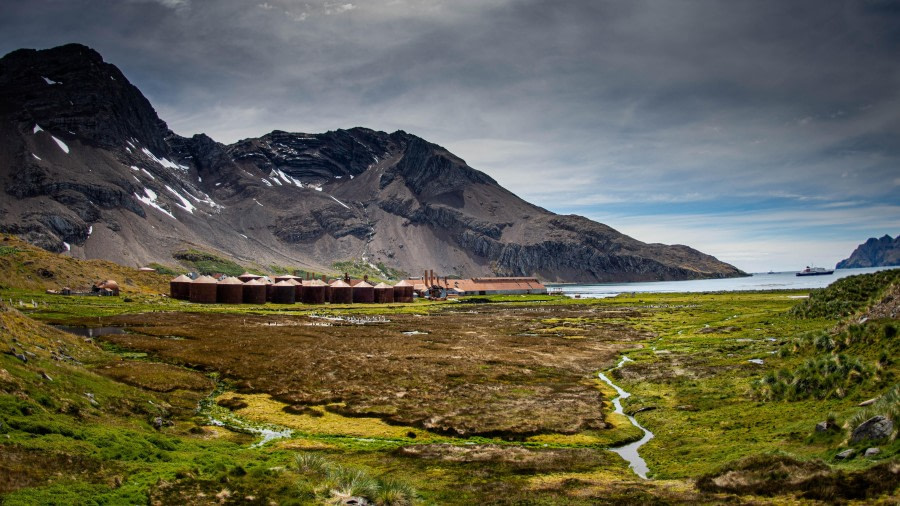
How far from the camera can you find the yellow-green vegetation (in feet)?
59.5

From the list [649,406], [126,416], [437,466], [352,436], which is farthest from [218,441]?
[649,406]

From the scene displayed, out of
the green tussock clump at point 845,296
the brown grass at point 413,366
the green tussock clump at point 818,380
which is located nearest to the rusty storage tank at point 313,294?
the brown grass at point 413,366

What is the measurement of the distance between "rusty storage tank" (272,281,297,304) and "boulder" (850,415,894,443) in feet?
512

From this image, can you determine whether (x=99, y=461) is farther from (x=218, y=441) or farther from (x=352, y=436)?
(x=352, y=436)

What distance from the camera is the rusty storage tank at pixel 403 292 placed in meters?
188

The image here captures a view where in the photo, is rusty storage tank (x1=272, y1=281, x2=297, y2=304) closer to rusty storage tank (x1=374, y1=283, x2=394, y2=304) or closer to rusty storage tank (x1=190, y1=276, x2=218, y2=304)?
rusty storage tank (x1=190, y1=276, x2=218, y2=304)

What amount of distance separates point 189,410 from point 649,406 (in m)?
33.4

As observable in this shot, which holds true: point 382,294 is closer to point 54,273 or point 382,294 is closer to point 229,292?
point 229,292

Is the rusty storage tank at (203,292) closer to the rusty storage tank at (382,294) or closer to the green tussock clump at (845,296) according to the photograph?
the rusty storage tank at (382,294)

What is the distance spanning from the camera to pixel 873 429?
18984mm

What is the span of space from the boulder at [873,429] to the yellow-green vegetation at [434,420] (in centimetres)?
40

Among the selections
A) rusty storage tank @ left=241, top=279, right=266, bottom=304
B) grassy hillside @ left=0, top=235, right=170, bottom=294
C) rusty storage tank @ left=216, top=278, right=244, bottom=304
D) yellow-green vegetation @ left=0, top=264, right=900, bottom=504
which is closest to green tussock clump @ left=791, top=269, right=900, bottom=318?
yellow-green vegetation @ left=0, top=264, right=900, bottom=504

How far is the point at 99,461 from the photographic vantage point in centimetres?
1875

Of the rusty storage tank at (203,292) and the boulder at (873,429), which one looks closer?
the boulder at (873,429)
